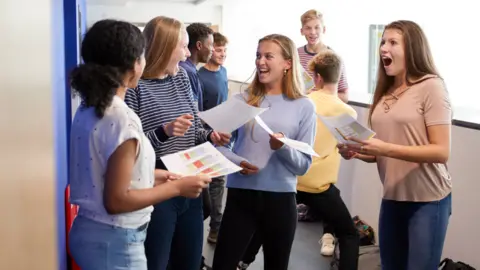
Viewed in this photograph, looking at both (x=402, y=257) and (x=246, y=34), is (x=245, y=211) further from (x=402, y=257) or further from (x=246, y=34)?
(x=246, y=34)

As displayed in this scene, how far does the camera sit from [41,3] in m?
1.50

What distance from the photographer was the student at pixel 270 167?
205cm

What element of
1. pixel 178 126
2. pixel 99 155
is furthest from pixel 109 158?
pixel 178 126

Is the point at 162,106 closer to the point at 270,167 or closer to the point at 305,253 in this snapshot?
the point at 270,167

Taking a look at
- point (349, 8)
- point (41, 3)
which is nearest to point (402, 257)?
point (41, 3)

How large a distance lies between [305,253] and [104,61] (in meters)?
2.52

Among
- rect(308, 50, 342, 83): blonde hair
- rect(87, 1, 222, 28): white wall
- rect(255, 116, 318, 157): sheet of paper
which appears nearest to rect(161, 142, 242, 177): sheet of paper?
rect(255, 116, 318, 157): sheet of paper

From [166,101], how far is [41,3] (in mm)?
555

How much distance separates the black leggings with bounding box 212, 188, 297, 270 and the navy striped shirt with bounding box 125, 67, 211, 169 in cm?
33

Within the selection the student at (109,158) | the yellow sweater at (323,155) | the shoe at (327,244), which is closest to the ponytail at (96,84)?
the student at (109,158)

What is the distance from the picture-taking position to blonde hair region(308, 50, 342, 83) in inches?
113

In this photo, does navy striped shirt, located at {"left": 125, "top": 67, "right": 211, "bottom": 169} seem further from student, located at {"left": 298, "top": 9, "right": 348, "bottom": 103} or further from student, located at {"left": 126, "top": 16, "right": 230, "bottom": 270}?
student, located at {"left": 298, "top": 9, "right": 348, "bottom": 103}

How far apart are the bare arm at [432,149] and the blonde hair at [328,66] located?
3.53 ft

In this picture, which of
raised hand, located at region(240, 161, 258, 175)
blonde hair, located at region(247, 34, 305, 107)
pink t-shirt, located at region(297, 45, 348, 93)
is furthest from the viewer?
pink t-shirt, located at region(297, 45, 348, 93)
